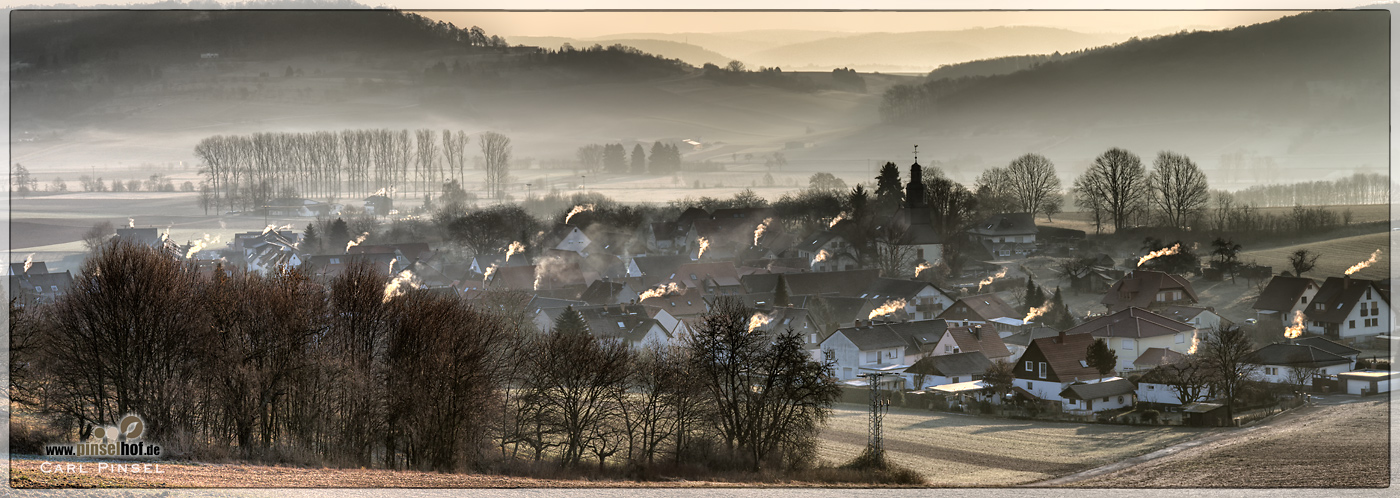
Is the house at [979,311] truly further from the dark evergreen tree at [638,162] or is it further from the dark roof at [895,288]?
the dark evergreen tree at [638,162]

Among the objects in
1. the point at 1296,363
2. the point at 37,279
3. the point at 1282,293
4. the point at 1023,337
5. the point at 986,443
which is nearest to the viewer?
the point at 986,443

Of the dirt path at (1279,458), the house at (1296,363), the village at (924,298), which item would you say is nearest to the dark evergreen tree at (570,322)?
the village at (924,298)

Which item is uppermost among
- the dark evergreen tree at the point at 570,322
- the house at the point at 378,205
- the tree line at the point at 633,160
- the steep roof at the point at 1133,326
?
the tree line at the point at 633,160

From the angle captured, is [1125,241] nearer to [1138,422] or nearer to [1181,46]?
[1181,46]

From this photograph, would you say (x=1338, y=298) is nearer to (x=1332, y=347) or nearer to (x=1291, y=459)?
(x=1332, y=347)

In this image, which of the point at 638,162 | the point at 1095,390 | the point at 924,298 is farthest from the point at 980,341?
the point at 638,162
